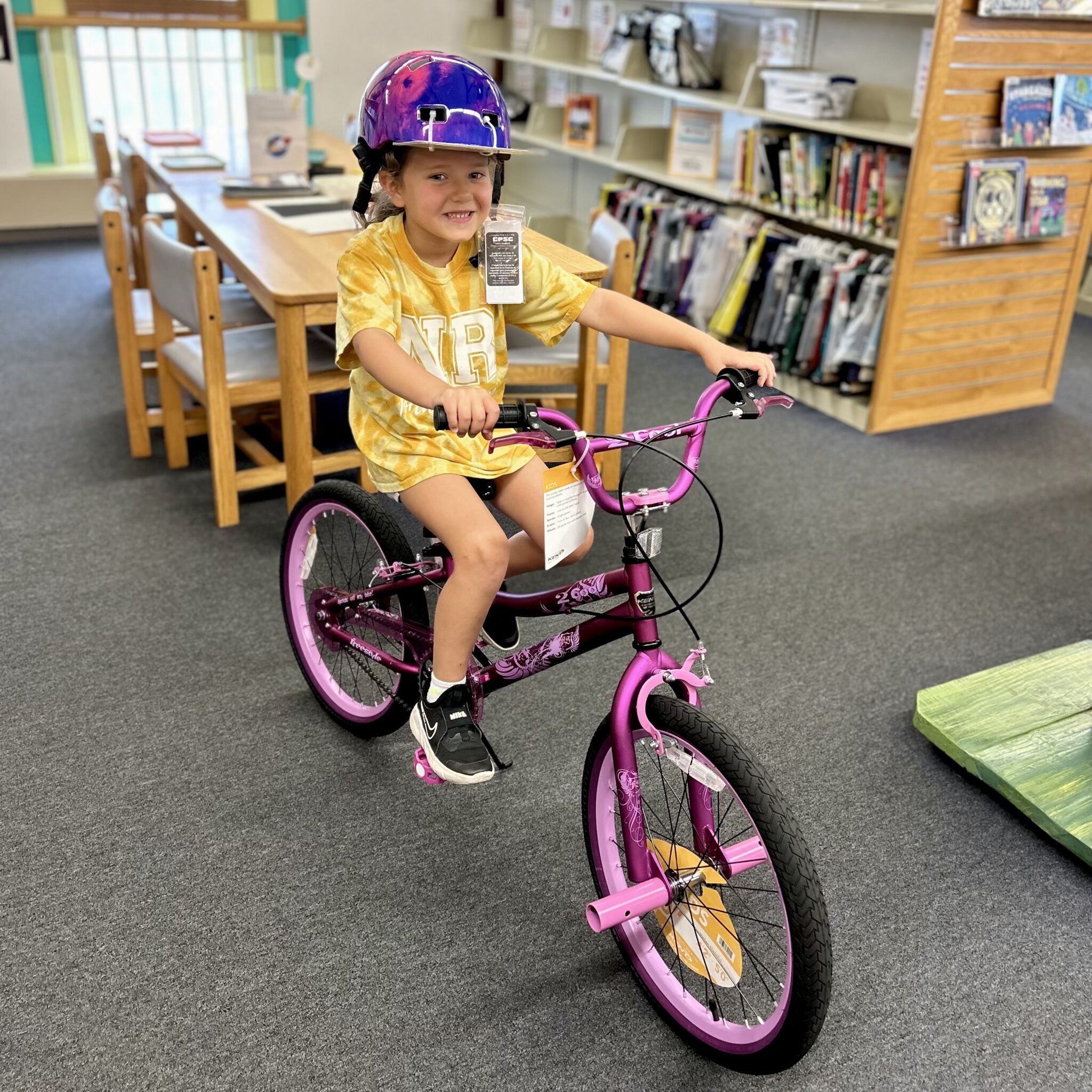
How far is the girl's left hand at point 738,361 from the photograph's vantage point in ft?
4.80

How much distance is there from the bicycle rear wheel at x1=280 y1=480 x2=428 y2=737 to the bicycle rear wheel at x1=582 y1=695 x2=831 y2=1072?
1.65 ft

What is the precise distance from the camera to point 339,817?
6.29 ft

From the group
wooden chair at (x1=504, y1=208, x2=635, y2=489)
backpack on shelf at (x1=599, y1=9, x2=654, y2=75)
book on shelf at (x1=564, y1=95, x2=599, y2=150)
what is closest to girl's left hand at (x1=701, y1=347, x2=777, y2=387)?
wooden chair at (x1=504, y1=208, x2=635, y2=489)

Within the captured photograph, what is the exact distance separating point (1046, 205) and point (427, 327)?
2.92 metres

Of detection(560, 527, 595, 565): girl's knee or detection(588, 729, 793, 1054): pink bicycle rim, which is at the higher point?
detection(560, 527, 595, 565): girl's knee

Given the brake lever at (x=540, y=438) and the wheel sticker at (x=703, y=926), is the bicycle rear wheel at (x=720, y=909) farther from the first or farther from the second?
the brake lever at (x=540, y=438)

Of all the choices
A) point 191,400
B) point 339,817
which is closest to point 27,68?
point 191,400

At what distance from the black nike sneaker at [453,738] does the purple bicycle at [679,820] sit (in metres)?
0.05

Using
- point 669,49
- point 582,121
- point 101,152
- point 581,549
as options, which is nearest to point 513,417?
point 581,549

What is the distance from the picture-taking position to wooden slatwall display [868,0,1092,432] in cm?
336

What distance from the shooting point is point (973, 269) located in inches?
147

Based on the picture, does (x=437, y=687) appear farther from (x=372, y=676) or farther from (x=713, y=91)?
(x=713, y=91)

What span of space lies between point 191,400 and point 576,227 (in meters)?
2.89

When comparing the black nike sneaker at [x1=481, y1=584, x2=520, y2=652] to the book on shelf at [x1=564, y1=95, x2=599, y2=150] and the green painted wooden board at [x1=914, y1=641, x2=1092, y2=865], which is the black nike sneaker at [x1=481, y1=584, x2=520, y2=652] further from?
the book on shelf at [x1=564, y1=95, x2=599, y2=150]
